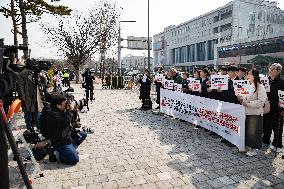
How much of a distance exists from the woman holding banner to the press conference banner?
0.60 ft

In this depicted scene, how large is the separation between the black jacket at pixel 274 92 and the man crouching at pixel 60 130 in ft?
15.8

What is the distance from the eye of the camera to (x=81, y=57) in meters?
39.6

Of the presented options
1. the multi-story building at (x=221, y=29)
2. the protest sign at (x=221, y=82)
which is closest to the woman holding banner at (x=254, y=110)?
the protest sign at (x=221, y=82)

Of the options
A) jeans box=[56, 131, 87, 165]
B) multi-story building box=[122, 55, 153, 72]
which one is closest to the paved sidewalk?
jeans box=[56, 131, 87, 165]

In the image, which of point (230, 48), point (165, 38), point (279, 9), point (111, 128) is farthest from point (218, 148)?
point (165, 38)

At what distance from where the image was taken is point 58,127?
5.47 m

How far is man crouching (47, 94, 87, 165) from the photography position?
5.43 metres

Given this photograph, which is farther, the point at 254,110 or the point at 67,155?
the point at 254,110

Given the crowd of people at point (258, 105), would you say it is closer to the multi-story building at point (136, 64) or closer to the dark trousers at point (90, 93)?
the dark trousers at point (90, 93)

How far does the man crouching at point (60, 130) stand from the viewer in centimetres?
543

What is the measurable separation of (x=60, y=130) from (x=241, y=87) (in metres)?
4.48

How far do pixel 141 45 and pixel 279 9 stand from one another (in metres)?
60.2

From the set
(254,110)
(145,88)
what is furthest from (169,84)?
(254,110)

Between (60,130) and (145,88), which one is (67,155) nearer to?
(60,130)
